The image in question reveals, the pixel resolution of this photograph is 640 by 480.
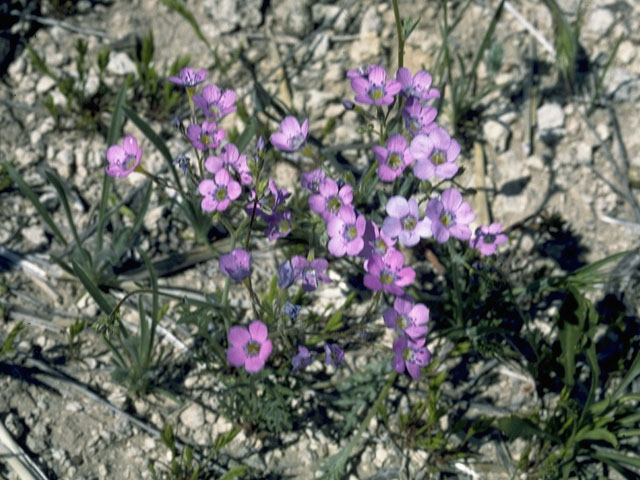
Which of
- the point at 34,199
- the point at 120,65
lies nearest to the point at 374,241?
the point at 34,199

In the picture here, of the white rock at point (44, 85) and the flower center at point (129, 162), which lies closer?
the flower center at point (129, 162)

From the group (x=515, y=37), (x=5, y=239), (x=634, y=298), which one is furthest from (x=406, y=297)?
(x=515, y=37)

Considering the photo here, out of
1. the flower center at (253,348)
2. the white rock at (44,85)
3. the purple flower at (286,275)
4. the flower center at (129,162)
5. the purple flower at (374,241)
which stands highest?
the flower center at (129,162)

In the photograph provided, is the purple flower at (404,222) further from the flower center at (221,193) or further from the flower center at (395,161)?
the flower center at (221,193)

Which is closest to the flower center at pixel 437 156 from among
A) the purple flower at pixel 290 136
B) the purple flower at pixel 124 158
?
the purple flower at pixel 290 136

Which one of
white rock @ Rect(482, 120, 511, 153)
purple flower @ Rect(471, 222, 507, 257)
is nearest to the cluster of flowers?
purple flower @ Rect(471, 222, 507, 257)

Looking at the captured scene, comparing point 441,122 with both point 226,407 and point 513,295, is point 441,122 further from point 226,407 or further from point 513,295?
point 226,407
